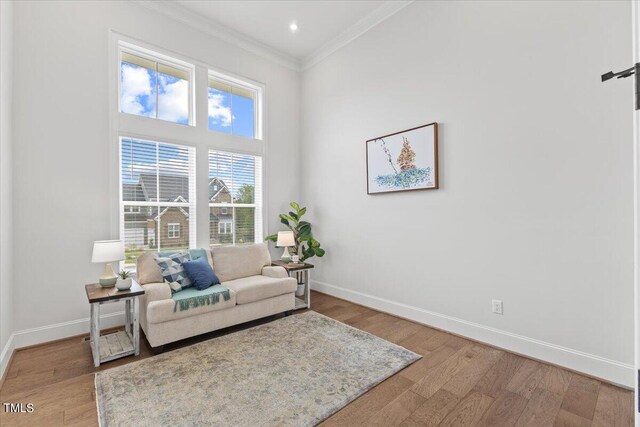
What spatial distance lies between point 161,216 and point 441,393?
346cm

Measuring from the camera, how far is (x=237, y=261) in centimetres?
370

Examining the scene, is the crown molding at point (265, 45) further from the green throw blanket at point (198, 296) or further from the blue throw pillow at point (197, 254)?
the green throw blanket at point (198, 296)

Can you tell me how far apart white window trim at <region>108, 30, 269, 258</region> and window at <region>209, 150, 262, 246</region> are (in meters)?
0.10

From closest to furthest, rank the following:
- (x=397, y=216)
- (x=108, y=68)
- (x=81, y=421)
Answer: (x=81, y=421), (x=108, y=68), (x=397, y=216)

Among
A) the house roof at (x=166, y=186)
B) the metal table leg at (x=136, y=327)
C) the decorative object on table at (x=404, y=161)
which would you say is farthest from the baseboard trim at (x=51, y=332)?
the decorative object on table at (x=404, y=161)

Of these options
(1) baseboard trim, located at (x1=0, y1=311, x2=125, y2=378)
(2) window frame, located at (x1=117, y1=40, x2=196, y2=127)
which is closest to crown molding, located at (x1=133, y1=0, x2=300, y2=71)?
(2) window frame, located at (x1=117, y1=40, x2=196, y2=127)

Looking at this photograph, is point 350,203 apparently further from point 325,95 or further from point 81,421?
point 81,421

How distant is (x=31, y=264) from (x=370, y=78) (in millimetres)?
4251

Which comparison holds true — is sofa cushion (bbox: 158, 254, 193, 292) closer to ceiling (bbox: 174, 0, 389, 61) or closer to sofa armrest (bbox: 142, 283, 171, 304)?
sofa armrest (bbox: 142, 283, 171, 304)

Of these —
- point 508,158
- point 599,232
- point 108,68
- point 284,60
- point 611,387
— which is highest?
point 284,60

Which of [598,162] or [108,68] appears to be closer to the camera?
[598,162]

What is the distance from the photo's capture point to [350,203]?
13.8 feet

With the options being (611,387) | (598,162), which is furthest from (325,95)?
(611,387)

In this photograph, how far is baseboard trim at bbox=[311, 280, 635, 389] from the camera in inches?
85.1
